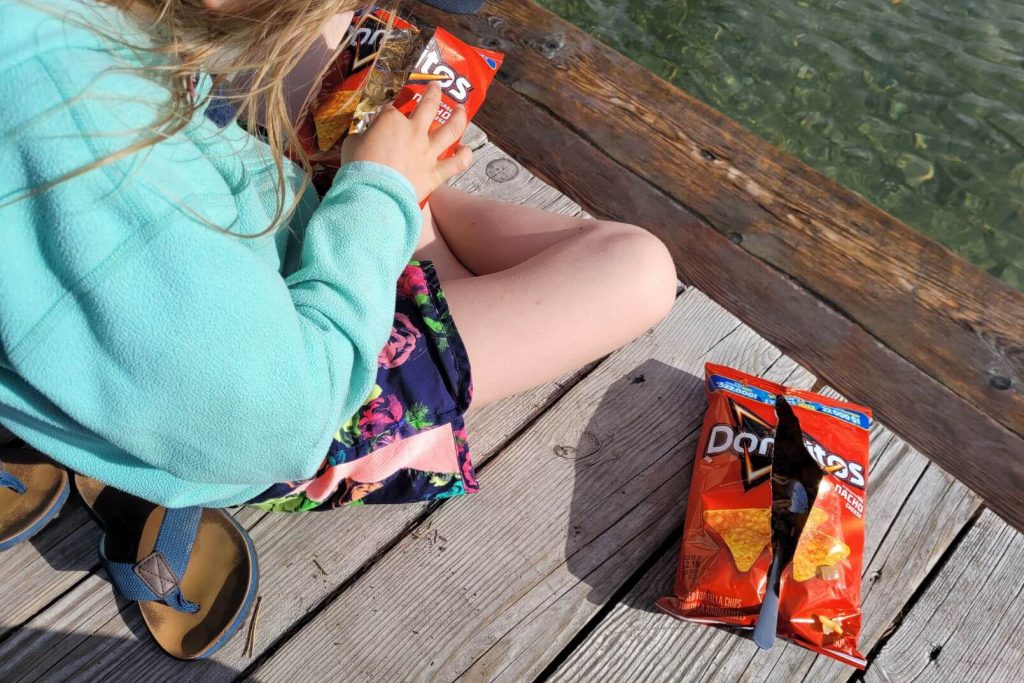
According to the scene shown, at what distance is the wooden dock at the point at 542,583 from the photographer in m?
1.05

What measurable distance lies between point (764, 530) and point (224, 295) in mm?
772

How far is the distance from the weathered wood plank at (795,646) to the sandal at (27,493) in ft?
2.53

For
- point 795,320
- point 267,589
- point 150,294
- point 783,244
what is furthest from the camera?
point 783,244

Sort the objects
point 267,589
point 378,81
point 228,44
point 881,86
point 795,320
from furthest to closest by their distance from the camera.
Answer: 1. point 881,86
2. point 795,320
3. point 378,81
4. point 267,589
5. point 228,44

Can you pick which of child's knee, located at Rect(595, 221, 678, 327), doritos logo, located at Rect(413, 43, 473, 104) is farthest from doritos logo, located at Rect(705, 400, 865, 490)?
doritos logo, located at Rect(413, 43, 473, 104)

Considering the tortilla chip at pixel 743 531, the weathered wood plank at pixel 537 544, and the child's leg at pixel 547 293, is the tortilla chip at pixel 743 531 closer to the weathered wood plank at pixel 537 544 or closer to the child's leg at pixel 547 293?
the weathered wood plank at pixel 537 544

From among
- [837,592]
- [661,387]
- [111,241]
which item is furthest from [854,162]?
[111,241]

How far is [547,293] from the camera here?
46.2 inches

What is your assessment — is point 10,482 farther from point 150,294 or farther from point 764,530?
point 764,530

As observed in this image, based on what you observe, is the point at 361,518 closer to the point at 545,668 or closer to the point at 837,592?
the point at 545,668

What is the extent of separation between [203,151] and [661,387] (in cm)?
85

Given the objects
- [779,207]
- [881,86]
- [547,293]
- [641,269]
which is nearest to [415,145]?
[547,293]

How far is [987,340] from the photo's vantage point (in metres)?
1.73

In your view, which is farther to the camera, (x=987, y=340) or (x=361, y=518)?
(x=987, y=340)
